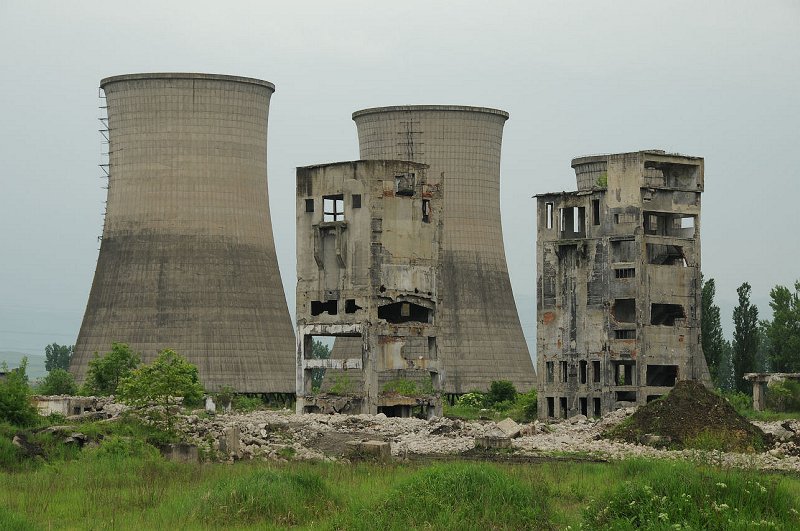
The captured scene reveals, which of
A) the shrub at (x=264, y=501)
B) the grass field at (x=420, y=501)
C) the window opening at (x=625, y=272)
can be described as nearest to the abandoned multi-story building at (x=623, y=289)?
the window opening at (x=625, y=272)

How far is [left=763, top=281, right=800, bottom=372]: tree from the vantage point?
55.6 m

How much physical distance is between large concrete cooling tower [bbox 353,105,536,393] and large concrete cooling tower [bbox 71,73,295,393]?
5.51 m

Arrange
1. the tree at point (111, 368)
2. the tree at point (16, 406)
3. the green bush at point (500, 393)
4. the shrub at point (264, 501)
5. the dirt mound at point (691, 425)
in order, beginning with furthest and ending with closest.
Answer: the green bush at point (500, 393)
the tree at point (111, 368)
the dirt mound at point (691, 425)
the tree at point (16, 406)
the shrub at point (264, 501)

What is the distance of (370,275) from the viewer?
40750mm

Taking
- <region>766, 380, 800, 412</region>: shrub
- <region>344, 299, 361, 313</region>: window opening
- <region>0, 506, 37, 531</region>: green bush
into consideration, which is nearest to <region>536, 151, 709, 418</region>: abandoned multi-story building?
<region>766, 380, 800, 412</region>: shrub

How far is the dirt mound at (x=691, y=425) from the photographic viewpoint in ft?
91.4

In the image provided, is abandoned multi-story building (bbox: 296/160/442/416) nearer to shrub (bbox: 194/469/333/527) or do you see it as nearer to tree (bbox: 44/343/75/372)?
shrub (bbox: 194/469/333/527)

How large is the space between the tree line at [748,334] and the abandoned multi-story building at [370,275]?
15386mm

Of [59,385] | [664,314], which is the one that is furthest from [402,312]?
[59,385]

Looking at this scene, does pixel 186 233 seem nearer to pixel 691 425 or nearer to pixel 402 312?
pixel 402 312

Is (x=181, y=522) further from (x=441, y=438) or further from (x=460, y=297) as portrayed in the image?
(x=460, y=297)

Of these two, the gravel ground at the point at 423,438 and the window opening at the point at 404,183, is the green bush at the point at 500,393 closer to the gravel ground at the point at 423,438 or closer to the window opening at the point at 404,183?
the window opening at the point at 404,183

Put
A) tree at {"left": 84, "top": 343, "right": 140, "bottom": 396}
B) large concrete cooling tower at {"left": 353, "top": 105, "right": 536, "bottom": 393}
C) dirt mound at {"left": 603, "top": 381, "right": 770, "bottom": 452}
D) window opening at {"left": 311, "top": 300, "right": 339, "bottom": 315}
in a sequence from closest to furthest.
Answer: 1. dirt mound at {"left": 603, "top": 381, "right": 770, "bottom": 452}
2. window opening at {"left": 311, "top": 300, "right": 339, "bottom": 315}
3. tree at {"left": 84, "top": 343, "right": 140, "bottom": 396}
4. large concrete cooling tower at {"left": 353, "top": 105, "right": 536, "bottom": 393}

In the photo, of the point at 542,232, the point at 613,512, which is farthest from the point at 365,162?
the point at 613,512
